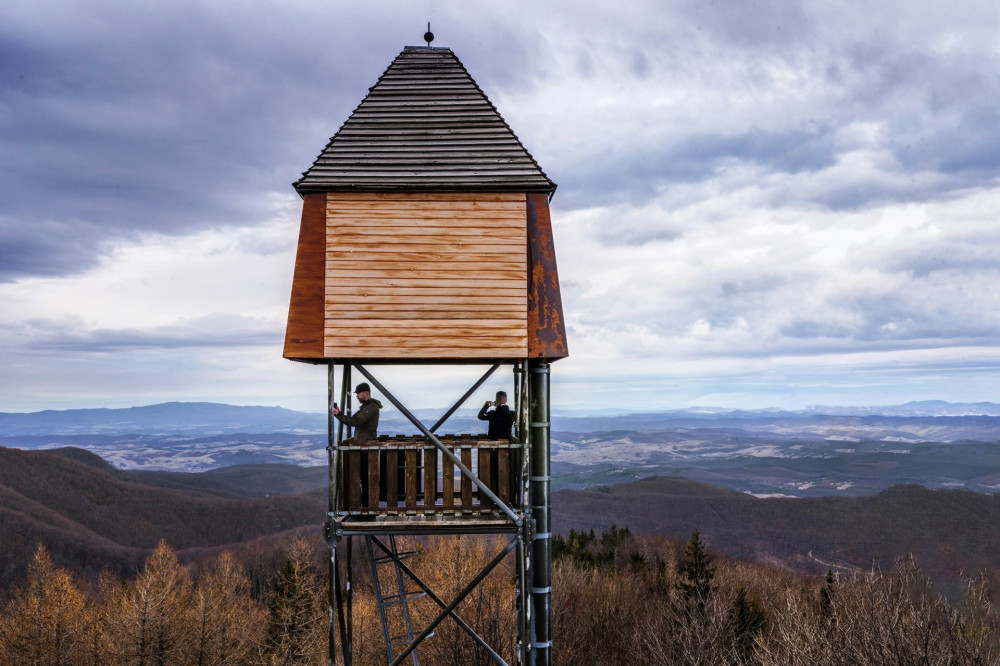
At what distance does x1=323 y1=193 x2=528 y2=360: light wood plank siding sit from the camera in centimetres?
1216

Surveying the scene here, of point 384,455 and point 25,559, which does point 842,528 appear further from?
point 384,455

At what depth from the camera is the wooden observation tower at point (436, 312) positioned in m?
12.1

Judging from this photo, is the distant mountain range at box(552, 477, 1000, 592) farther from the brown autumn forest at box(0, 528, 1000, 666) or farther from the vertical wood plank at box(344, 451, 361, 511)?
the vertical wood plank at box(344, 451, 361, 511)

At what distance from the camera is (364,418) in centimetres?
1241

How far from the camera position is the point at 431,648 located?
1470 inches

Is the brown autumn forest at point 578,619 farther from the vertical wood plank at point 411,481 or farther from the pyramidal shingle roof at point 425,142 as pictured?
the pyramidal shingle roof at point 425,142

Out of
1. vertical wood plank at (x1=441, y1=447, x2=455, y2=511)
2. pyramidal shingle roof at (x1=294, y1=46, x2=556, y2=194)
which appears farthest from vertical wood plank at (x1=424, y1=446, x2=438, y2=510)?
pyramidal shingle roof at (x1=294, y1=46, x2=556, y2=194)

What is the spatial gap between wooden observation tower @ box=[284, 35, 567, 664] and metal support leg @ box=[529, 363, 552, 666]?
2 cm

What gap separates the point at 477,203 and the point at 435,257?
1208 millimetres

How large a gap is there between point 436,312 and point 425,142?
323cm

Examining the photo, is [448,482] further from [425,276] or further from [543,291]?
[543,291]

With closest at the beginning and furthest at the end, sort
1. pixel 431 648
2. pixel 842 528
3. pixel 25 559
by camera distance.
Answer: pixel 431 648, pixel 25 559, pixel 842 528

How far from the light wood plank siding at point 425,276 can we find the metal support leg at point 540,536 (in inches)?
49.9

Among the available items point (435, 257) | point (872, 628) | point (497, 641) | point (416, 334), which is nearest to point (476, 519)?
point (416, 334)
